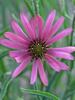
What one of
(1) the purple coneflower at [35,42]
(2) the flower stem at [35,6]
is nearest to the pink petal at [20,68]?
(1) the purple coneflower at [35,42]

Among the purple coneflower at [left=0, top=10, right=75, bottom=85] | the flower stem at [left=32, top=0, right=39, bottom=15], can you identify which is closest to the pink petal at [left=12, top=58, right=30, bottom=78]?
the purple coneflower at [left=0, top=10, right=75, bottom=85]

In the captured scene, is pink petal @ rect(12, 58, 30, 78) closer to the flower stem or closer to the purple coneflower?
the purple coneflower

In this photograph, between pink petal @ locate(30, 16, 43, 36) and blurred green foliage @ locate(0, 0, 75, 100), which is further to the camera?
blurred green foliage @ locate(0, 0, 75, 100)

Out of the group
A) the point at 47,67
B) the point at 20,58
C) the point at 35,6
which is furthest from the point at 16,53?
the point at 47,67

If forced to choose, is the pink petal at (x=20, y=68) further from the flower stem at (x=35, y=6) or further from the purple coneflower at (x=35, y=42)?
the flower stem at (x=35, y=6)

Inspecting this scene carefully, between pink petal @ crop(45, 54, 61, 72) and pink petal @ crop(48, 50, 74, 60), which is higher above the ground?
pink petal @ crop(48, 50, 74, 60)

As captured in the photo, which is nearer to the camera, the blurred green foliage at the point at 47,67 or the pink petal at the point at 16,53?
the pink petal at the point at 16,53

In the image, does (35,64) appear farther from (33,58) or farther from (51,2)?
(51,2)

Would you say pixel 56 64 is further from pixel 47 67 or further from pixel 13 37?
pixel 47 67

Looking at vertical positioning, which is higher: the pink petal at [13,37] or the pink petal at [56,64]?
the pink petal at [13,37]
